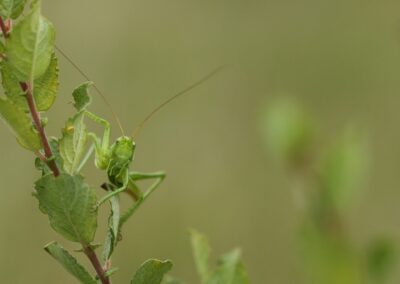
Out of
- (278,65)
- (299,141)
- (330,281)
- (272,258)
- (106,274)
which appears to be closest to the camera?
(106,274)

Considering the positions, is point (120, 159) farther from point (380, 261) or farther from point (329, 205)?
point (380, 261)

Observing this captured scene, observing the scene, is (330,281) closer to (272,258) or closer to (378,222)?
(272,258)

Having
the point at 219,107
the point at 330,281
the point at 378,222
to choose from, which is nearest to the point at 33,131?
the point at 330,281

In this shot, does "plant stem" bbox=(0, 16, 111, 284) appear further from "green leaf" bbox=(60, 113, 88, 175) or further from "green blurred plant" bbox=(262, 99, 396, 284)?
"green blurred plant" bbox=(262, 99, 396, 284)

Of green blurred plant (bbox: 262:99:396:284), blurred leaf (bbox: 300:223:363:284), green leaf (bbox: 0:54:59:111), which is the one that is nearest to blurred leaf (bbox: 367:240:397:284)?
green blurred plant (bbox: 262:99:396:284)

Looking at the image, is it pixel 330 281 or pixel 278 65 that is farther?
pixel 278 65

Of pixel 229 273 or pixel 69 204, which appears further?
pixel 229 273

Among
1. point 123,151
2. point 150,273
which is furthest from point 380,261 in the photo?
point 150,273
